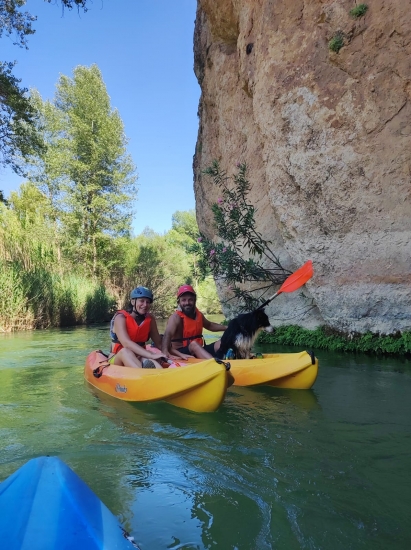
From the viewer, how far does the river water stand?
1990 mm

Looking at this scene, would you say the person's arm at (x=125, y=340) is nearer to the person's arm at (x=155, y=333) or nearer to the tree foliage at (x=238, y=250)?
the person's arm at (x=155, y=333)

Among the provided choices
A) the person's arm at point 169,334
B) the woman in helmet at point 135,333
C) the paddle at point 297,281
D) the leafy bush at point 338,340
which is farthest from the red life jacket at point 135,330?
the leafy bush at point 338,340

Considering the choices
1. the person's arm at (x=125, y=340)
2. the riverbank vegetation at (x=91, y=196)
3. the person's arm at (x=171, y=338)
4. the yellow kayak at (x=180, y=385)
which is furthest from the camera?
the riverbank vegetation at (x=91, y=196)

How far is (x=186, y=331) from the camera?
18.6 feet

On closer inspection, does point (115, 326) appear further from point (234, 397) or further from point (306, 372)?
point (306, 372)

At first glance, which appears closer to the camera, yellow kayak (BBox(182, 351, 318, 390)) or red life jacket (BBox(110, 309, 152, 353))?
yellow kayak (BBox(182, 351, 318, 390))

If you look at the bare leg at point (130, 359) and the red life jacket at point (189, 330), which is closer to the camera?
the bare leg at point (130, 359)

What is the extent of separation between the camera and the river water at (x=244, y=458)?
78.4 inches

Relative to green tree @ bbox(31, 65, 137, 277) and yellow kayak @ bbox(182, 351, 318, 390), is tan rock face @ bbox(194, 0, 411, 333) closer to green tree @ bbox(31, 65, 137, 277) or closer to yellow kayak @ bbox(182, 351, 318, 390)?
yellow kayak @ bbox(182, 351, 318, 390)

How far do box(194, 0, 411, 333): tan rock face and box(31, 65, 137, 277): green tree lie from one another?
14.8 metres

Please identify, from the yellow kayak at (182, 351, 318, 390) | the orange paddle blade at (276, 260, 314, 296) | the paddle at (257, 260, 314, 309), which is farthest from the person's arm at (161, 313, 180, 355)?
the orange paddle blade at (276, 260, 314, 296)

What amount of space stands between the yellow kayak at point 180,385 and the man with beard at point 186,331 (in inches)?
43.5

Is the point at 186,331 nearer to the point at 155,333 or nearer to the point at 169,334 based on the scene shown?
the point at 169,334

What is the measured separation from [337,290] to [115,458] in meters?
5.17
